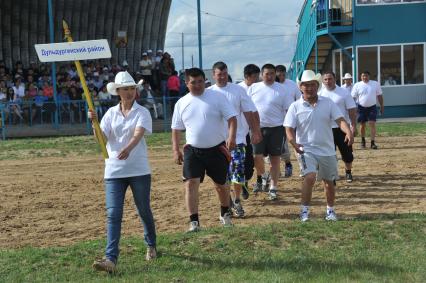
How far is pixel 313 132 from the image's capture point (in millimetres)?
8188

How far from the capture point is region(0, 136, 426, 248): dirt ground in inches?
343

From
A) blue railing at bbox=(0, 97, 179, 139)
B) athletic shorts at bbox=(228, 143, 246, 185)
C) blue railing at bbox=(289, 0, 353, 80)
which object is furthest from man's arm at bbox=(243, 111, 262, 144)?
blue railing at bbox=(289, 0, 353, 80)

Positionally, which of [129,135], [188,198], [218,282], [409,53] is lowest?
[218,282]

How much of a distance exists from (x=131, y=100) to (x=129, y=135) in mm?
350

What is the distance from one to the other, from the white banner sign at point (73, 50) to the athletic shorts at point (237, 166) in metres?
2.64

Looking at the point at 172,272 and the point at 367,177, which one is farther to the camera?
the point at 367,177

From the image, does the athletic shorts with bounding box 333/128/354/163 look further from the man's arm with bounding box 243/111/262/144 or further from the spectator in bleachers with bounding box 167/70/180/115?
the spectator in bleachers with bounding box 167/70/180/115

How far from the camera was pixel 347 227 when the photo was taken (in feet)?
24.8

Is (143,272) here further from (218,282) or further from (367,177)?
(367,177)

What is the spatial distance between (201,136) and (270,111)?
303 centimetres

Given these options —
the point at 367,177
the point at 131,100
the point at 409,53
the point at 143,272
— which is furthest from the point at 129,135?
the point at 409,53

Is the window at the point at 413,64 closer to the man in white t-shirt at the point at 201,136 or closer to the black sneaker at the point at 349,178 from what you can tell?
the black sneaker at the point at 349,178

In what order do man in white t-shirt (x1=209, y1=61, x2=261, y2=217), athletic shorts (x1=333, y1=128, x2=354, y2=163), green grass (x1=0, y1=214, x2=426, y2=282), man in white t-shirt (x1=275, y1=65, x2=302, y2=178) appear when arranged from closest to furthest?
green grass (x1=0, y1=214, x2=426, y2=282) → man in white t-shirt (x1=209, y1=61, x2=261, y2=217) → man in white t-shirt (x1=275, y1=65, x2=302, y2=178) → athletic shorts (x1=333, y1=128, x2=354, y2=163)

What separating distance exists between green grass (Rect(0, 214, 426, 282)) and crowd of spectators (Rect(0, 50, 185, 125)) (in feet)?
50.4
